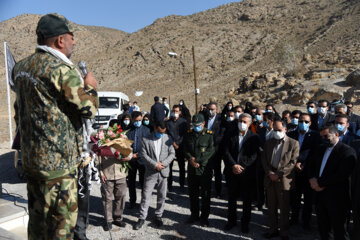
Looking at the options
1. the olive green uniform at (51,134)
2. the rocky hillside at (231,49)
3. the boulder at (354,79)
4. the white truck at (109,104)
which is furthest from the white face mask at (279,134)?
the rocky hillside at (231,49)

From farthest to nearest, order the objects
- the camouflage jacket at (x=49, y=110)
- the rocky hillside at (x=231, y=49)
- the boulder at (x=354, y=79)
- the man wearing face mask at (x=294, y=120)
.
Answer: the rocky hillside at (x=231, y=49)
the boulder at (x=354, y=79)
the man wearing face mask at (x=294, y=120)
the camouflage jacket at (x=49, y=110)

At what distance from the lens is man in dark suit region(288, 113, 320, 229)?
17.2 ft

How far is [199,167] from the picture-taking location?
5.48 meters

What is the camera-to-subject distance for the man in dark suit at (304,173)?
5238 millimetres

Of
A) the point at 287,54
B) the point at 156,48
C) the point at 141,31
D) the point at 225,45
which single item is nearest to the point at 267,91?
the point at 287,54

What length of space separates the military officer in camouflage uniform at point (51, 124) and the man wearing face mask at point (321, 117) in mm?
6203

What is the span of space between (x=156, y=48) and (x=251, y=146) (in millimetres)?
49913

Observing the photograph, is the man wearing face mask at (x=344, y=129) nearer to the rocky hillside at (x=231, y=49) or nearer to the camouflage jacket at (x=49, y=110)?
the camouflage jacket at (x=49, y=110)

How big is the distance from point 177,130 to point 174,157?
1.88m

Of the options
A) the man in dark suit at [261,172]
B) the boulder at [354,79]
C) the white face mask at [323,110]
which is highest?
the boulder at [354,79]

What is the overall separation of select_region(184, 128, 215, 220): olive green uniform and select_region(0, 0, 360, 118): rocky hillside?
1735 centimetres

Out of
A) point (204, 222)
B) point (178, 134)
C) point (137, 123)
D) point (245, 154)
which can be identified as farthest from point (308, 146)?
point (137, 123)

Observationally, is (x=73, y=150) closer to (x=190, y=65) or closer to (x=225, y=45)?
(x=190, y=65)

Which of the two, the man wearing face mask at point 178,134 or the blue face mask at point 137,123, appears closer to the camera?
the blue face mask at point 137,123
